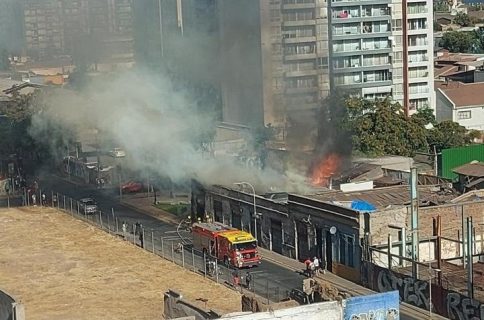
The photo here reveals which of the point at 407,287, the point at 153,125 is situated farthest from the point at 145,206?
the point at 407,287

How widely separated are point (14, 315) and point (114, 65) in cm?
3954

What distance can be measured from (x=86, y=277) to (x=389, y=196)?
1212cm

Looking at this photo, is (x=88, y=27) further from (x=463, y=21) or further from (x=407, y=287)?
(x=463, y=21)

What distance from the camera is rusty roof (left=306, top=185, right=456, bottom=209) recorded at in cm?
3947

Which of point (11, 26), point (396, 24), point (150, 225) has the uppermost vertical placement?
point (11, 26)

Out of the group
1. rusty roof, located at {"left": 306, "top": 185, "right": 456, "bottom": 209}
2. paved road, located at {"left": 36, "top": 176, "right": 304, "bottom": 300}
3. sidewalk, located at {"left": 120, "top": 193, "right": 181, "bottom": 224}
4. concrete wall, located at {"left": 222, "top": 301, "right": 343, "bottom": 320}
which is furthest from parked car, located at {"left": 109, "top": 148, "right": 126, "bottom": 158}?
concrete wall, located at {"left": 222, "top": 301, "right": 343, "bottom": 320}

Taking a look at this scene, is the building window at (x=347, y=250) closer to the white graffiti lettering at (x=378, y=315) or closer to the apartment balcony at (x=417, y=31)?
the white graffiti lettering at (x=378, y=315)

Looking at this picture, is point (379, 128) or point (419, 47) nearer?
point (379, 128)

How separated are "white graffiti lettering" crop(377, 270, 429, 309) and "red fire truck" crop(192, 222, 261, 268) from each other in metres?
5.98

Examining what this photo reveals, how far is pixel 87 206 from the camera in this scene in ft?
173

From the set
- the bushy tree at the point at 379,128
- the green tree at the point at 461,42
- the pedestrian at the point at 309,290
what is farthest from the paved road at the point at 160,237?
the green tree at the point at 461,42

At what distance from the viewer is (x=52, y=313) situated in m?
32.6

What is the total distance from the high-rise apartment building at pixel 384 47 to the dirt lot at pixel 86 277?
30.6m

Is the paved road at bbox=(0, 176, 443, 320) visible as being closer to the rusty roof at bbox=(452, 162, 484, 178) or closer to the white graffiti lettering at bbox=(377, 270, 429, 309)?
the white graffiti lettering at bbox=(377, 270, 429, 309)
